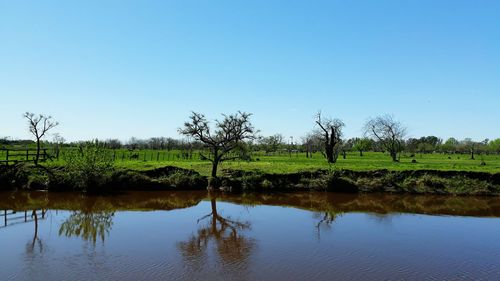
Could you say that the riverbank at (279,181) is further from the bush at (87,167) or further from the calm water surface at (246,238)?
the calm water surface at (246,238)

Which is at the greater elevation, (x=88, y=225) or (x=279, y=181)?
(x=279, y=181)

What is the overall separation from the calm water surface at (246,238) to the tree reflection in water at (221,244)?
0.16 feet

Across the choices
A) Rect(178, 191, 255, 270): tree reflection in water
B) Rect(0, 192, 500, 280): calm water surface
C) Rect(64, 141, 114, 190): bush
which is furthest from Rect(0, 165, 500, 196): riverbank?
Rect(178, 191, 255, 270): tree reflection in water

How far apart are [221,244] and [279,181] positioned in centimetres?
1705

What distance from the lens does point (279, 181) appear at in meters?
33.5

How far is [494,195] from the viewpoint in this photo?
30.9 metres

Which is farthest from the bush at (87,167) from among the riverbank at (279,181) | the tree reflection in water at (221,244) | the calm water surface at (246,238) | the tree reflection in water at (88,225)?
the tree reflection in water at (221,244)

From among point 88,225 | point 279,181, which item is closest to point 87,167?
point 88,225

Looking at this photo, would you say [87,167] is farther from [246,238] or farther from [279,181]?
[246,238]

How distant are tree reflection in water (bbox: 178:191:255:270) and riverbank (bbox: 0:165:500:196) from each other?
11077 mm

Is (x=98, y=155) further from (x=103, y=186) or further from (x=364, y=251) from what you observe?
(x=364, y=251)

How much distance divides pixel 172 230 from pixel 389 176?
2052 cm

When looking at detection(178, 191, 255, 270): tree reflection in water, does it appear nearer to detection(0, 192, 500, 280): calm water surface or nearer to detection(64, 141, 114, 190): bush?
detection(0, 192, 500, 280): calm water surface

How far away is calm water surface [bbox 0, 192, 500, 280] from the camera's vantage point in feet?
42.9
